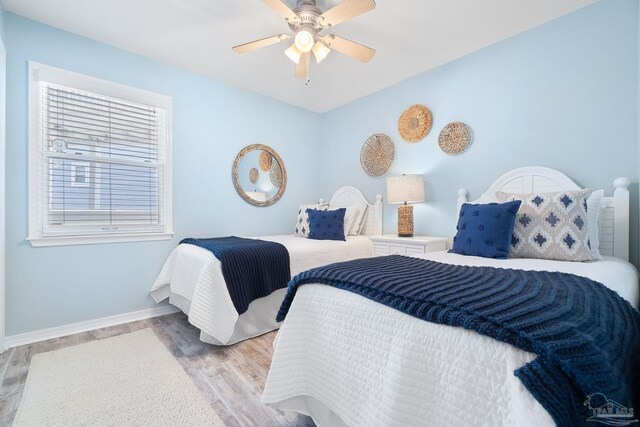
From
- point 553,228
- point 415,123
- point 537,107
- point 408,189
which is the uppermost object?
point 415,123

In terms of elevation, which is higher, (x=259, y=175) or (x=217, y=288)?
(x=259, y=175)

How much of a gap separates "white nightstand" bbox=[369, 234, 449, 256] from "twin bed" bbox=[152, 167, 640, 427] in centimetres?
59

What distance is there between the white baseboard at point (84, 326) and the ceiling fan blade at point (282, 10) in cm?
273

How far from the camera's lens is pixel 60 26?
2.35 metres

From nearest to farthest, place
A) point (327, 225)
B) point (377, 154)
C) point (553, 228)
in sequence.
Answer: point (553, 228) < point (327, 225) < point (377, 154)

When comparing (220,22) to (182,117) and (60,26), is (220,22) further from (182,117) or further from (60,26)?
(60,26)

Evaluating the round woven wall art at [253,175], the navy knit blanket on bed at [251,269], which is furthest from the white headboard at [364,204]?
the navy knit blanket on bed at [251,269]

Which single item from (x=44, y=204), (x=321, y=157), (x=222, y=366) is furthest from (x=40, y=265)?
(x=321, y=157)

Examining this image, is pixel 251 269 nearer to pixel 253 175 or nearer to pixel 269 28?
pixel 253 175

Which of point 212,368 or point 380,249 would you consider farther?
point 380,249

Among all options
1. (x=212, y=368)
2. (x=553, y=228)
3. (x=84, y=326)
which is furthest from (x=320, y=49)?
(x=84, y=326)

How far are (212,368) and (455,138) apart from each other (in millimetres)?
2762

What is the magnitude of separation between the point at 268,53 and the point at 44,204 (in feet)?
7.39

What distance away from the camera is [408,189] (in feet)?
9.25
